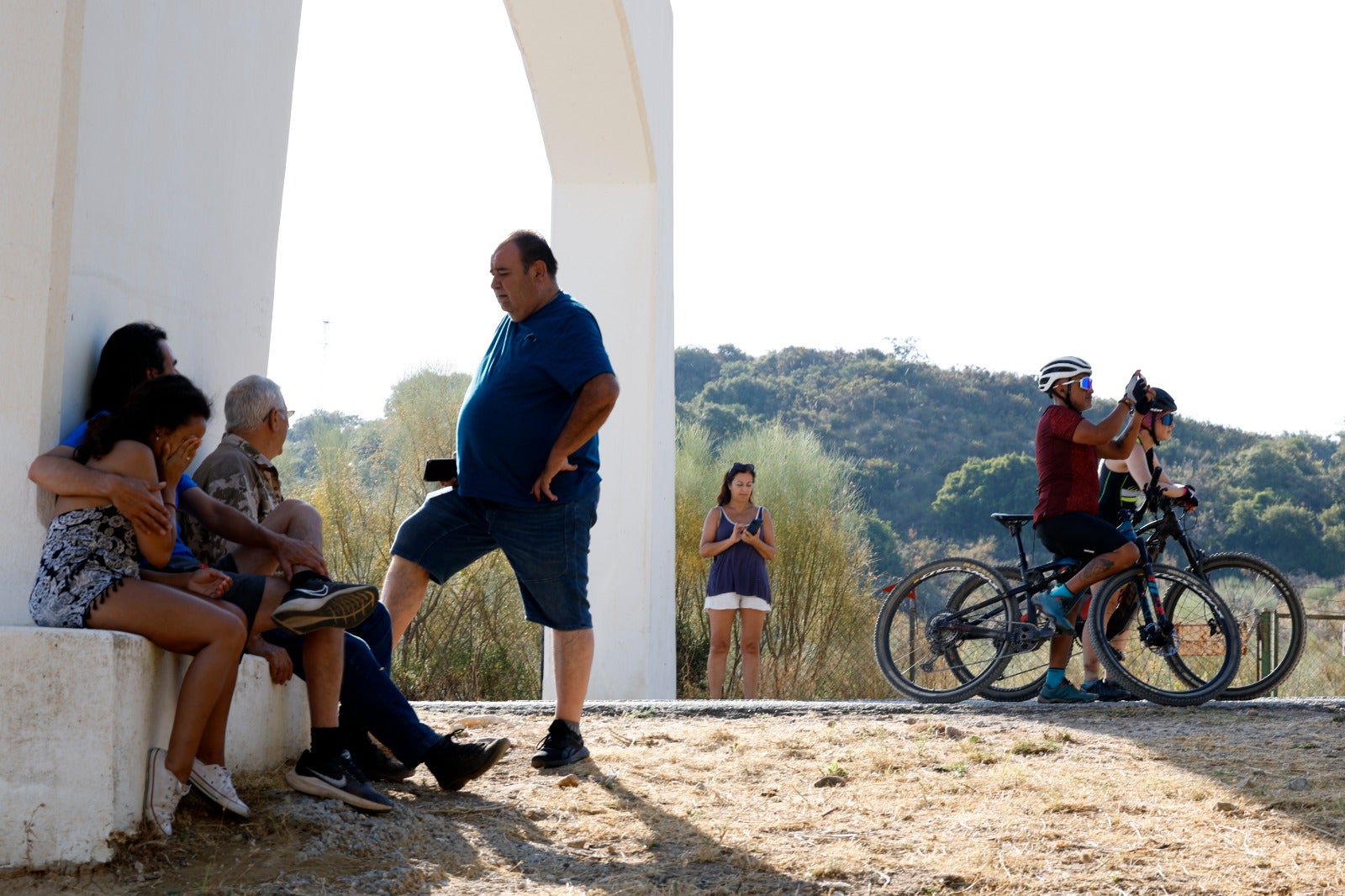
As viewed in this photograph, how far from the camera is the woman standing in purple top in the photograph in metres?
8.10

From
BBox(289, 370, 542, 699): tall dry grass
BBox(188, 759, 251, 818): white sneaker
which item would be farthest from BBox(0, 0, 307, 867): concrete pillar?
BBox(289, 370, 542, 699): tall dry grass

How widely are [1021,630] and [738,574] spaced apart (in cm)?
235

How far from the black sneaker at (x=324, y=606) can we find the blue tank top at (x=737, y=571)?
4773mm

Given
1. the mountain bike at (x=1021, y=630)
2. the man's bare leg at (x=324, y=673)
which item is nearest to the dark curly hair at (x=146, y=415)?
the man's bare leg at (x=324, y=673)

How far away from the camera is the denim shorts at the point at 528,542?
14.3ft

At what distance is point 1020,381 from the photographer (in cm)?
4584

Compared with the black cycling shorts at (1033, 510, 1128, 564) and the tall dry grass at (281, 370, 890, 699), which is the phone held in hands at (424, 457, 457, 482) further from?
the tall dry grass at (281, 370, 890, 699)

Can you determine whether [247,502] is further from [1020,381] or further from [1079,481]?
[1020,381]

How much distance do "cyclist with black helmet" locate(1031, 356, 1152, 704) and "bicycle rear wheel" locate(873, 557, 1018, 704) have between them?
9.1 inches

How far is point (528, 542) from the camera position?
4363 mm

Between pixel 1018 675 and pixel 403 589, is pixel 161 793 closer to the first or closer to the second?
pixel 403 589

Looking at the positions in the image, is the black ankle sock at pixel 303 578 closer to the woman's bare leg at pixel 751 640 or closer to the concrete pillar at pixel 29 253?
the concrete pillar at pixel 29 253

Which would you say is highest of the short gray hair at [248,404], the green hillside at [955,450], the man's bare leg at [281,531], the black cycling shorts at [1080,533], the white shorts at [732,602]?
the green hillside at [955,450]

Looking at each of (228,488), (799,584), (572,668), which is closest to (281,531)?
(228,488)
